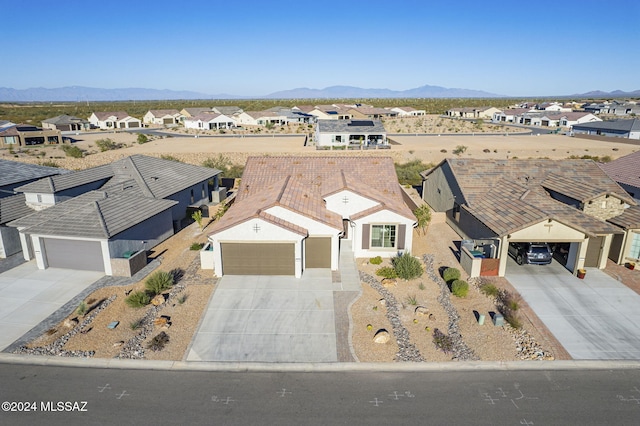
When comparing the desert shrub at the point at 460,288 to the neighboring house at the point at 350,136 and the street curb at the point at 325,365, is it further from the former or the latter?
the neighboring house at the point at 350,136

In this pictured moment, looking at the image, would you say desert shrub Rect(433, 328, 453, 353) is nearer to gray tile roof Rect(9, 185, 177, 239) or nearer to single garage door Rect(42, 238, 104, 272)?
gray tile roof Rect(9, 185, 177, 239)

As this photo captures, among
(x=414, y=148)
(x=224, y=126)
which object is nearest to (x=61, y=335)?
(x=414, y=148)

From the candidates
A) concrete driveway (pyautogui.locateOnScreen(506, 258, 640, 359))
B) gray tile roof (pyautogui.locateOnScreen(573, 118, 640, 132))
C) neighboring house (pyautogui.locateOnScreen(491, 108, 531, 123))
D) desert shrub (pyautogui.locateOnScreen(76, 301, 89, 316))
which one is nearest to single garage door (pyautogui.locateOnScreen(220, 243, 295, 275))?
desert shrub (pyautogui.locateOnScreen(76, 301, 89, 316))

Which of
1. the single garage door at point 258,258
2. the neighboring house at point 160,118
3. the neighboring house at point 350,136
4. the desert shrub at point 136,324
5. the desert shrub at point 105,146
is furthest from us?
the neighboring house at point 160,118

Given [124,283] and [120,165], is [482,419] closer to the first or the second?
[124,283]

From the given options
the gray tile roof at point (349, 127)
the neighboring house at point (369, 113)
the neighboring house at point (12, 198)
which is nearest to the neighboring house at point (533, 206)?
the neighboring house at point (12, 198)

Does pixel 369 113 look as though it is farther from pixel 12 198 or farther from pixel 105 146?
pixel 12 198

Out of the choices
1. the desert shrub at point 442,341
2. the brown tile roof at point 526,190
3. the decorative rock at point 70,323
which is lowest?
the desert shrub at point 442,341
